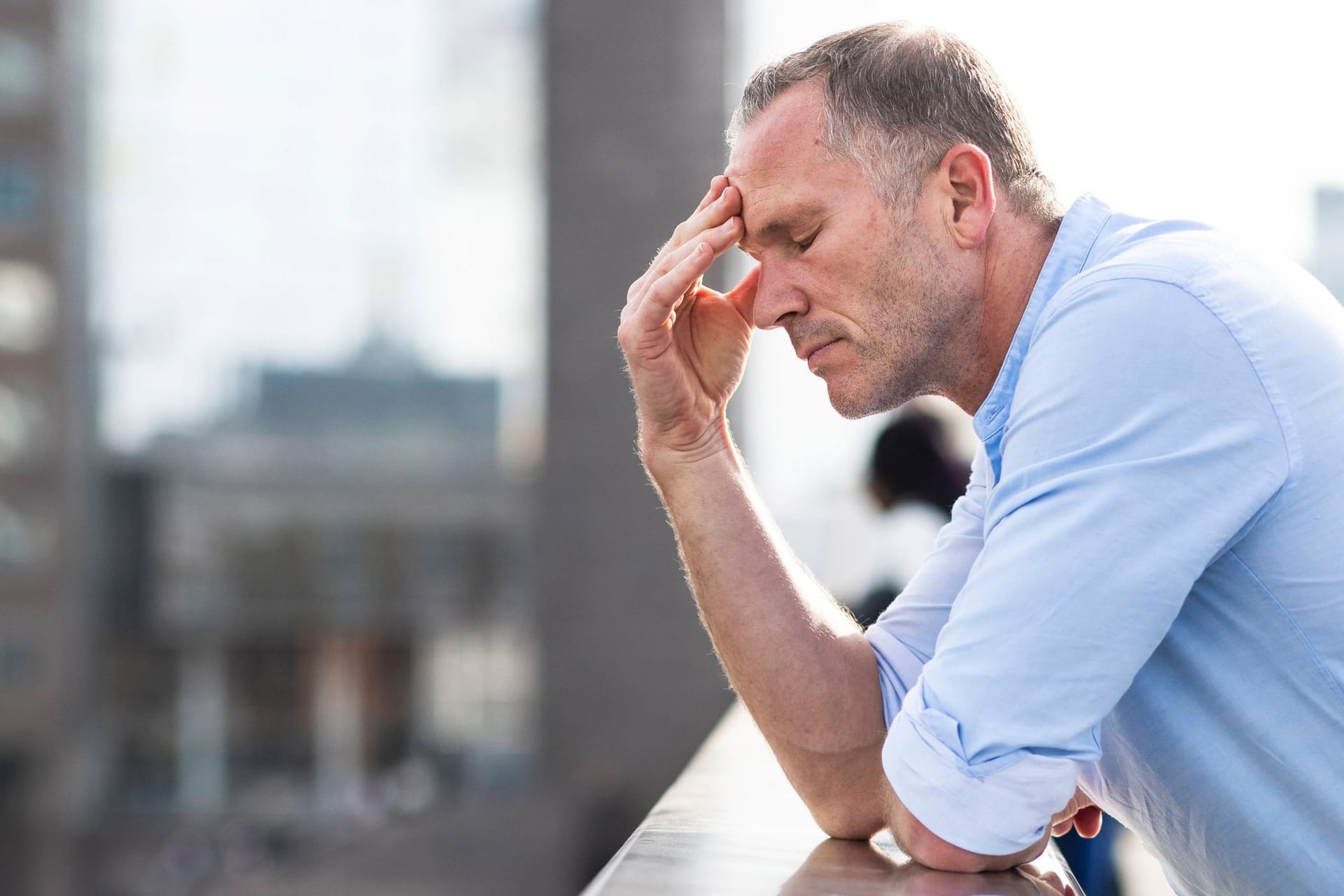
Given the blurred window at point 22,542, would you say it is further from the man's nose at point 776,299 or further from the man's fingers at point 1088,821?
the man's fingers at point 1088,821

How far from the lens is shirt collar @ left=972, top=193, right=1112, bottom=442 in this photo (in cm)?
138

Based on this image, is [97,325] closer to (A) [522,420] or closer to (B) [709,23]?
(A) [522,420]

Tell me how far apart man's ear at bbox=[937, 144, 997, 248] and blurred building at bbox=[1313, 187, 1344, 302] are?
28841 millimetres

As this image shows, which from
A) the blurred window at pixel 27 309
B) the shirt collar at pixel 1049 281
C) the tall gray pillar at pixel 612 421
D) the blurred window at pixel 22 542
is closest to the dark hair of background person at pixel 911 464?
the shirt collar at pixel 1049 281

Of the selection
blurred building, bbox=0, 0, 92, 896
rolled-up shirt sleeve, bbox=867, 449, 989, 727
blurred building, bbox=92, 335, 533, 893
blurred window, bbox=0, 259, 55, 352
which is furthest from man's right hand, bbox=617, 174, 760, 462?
blurred window, bbox=0, 259, 55, 352

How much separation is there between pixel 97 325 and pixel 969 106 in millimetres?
30652

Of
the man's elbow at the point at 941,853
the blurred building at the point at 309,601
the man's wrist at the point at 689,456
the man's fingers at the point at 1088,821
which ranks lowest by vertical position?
the blurred building at the point at 309,601

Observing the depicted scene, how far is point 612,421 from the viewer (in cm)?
1538

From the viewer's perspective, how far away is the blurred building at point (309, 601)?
26578mm

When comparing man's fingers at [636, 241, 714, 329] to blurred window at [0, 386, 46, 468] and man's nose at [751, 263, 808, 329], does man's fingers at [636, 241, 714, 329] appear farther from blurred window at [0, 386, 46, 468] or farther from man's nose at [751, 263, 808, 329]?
blurred window at [0, 386, 46, 468]

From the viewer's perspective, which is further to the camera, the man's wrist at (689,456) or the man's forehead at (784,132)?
the man's wrist at (689,456)

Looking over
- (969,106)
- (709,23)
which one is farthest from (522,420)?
(969,106)

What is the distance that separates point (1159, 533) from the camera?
42.9 inches

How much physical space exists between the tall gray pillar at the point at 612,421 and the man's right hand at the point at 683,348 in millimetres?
12256
